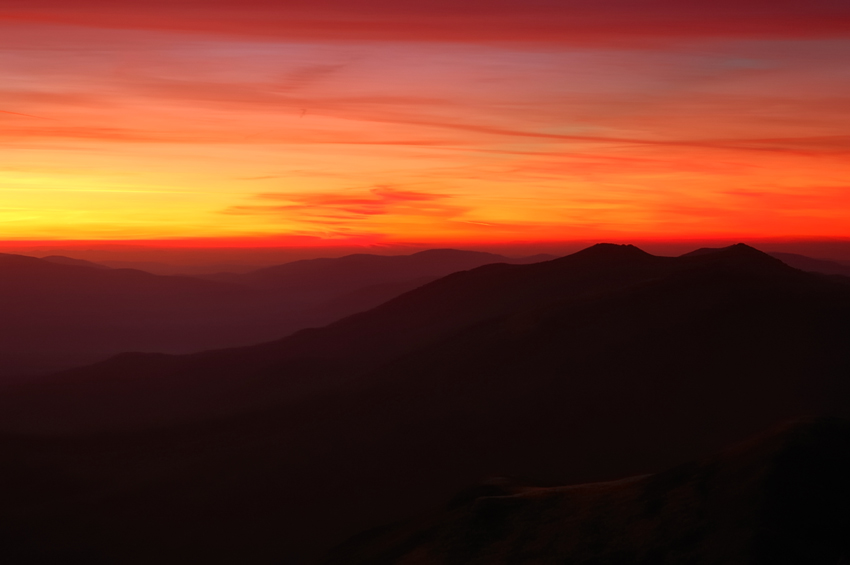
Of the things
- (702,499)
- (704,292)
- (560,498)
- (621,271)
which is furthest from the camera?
(621,271)

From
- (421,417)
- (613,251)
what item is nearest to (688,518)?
(421,417)

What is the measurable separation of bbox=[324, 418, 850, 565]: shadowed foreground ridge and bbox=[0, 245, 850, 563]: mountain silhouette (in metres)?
10.3

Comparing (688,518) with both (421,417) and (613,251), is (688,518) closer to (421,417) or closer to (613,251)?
(421,417)

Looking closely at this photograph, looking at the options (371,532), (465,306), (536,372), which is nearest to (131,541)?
(371,532)

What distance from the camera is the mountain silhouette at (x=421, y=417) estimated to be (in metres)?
45.7

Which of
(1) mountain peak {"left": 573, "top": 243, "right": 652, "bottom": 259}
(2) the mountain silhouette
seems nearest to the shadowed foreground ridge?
(2) the mountain silhouette

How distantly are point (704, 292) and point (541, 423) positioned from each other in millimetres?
25735

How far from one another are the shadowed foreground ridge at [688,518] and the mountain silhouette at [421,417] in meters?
10.3

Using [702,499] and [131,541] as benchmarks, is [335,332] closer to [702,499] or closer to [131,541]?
[131,541]

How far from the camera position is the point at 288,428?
59594 millimetres

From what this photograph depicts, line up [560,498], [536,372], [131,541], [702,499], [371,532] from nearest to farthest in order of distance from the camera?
[702,499]
[560,498]
[371,532]
[131,541]
[536,372]

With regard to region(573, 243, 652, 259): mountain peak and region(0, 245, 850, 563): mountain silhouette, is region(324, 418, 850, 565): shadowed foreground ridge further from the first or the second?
region(573, 243, 652, 259): mountain peak

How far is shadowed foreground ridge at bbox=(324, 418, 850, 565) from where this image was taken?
930 inches

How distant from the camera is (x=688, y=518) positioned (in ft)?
84.2
